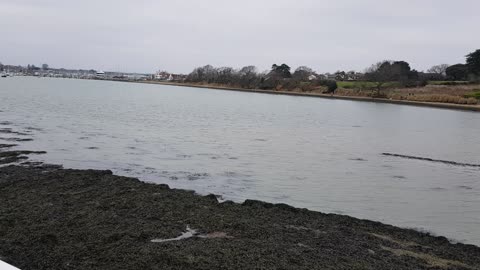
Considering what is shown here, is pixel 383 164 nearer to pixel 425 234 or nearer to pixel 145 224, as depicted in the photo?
pixel 425 234

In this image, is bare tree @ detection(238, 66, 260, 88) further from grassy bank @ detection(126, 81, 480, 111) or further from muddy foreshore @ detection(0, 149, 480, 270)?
muddy foreshore @ detection(0, 149, 480, 270)

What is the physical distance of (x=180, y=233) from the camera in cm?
830

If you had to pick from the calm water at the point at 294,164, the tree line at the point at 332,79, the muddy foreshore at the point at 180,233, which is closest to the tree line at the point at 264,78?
the tree line at the point at 332,79

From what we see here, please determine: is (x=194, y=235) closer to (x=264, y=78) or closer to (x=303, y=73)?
(x=264, y=78)

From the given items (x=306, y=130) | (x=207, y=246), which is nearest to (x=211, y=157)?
(x=207, y=246)

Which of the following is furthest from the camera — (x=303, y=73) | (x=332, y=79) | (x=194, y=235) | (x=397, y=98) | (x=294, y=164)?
(x=303, y=73)

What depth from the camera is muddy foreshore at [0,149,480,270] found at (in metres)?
6.83

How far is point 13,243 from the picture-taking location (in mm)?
7301

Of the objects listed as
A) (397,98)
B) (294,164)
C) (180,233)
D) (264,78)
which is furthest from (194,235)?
(264,78)

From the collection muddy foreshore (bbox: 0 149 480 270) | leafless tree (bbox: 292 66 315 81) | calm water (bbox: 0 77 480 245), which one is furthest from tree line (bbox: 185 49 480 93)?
muddy foreshore (bbox: 0 149 480 270)

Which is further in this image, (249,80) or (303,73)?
(303,73)

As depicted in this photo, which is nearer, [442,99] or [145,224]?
[145,224]

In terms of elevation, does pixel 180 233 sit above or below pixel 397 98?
above

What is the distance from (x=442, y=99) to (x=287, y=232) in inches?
3495
